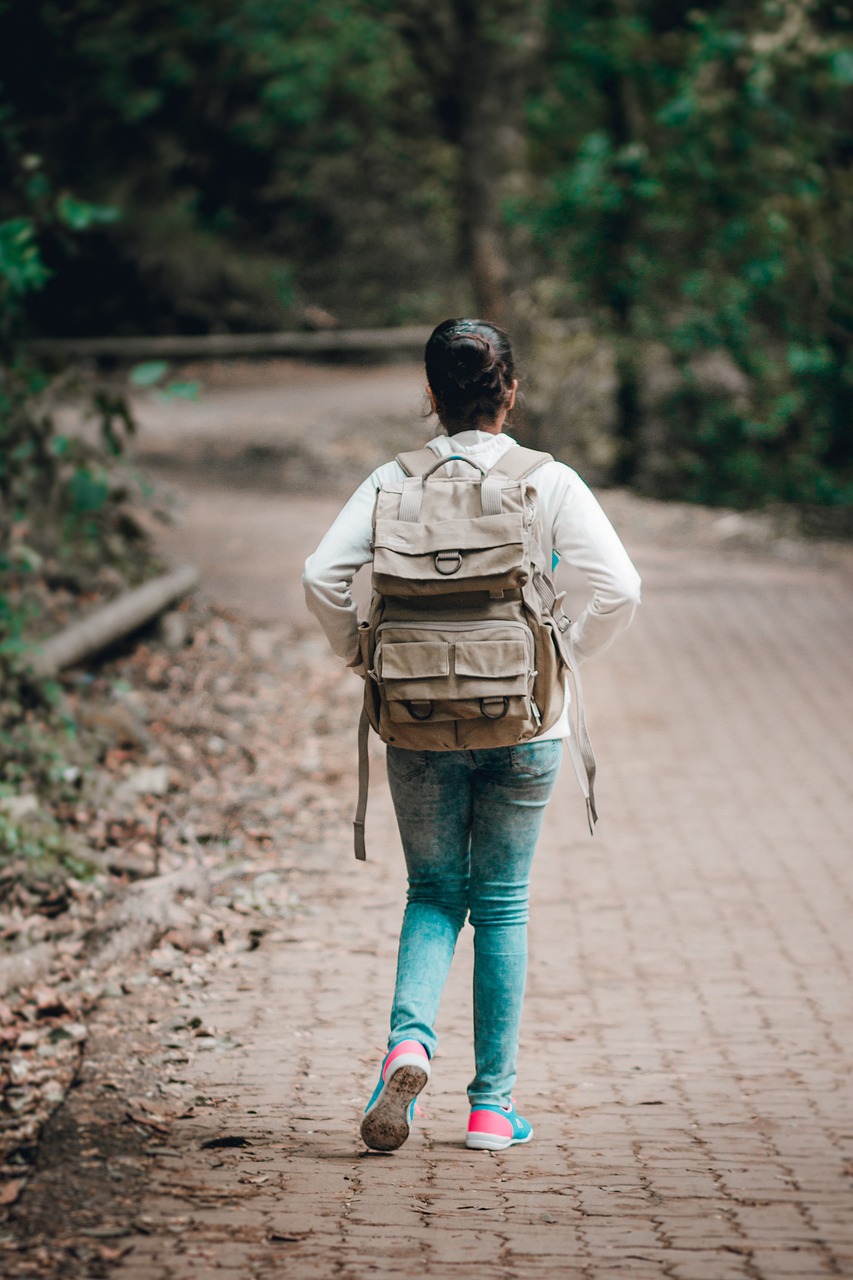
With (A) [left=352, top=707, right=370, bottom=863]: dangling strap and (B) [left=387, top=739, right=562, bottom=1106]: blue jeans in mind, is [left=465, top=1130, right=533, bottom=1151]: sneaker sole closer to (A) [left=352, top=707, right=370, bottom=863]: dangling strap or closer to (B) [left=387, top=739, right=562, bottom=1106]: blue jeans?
(B) [left=387, top=739, right=562, bottom=1106]: blue jeans

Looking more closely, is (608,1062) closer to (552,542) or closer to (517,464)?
(552,542)

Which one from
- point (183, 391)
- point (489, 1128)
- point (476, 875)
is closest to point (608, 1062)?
point (489, 1128)

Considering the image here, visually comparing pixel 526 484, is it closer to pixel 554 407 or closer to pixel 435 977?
pixel 435 977

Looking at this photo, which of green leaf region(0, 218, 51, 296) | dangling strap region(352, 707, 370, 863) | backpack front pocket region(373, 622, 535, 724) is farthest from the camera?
green leaf region(0, 218, 51, 296)

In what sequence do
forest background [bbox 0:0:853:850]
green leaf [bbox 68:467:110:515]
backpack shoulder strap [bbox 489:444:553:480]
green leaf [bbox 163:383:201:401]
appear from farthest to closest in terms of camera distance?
forest background [bbox 0:0:853:850], green leaf [bbox 68:467:110:515], green leaf [bbox 163:383:201:401], backpack shoulder strap [bbox 489:444:553:480]

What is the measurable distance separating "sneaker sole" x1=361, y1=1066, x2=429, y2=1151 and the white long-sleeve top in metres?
0.83

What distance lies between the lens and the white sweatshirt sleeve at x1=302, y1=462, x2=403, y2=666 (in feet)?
11.6

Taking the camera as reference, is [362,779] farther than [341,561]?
Yes

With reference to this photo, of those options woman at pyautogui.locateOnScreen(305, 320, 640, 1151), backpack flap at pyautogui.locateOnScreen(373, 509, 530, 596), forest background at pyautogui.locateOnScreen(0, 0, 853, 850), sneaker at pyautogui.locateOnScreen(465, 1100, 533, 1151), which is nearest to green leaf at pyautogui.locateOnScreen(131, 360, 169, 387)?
forest background at pyautogui.locateOnScreen(0, 0, 853, 850)

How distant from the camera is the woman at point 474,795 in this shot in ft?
11.5

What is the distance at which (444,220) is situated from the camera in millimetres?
26656

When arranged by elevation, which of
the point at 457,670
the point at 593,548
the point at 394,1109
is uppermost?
the point at 593,548

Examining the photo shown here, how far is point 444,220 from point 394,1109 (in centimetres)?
2467

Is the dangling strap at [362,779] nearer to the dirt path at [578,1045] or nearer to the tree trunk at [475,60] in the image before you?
the dirt path at [578,1045]
